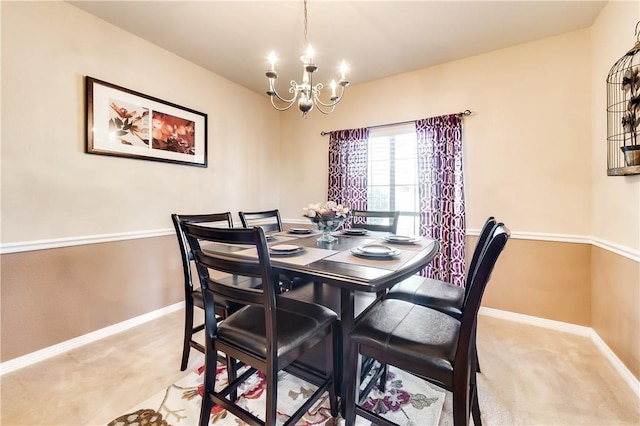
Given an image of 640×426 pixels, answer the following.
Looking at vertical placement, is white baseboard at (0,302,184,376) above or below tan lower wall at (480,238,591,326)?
below

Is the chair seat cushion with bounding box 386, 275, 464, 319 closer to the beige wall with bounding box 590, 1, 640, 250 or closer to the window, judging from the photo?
the beige wall with bounding box 590, 1, 640, 250

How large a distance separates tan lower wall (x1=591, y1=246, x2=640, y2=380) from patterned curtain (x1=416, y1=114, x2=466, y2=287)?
3.26ft

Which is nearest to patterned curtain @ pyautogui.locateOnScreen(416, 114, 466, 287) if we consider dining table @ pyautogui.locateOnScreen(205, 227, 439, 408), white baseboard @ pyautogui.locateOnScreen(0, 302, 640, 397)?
white baseboard @ pyautogui.locateOnScreen(0, 302, 640, 397)

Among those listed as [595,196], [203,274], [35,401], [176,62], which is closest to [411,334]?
[203,274]

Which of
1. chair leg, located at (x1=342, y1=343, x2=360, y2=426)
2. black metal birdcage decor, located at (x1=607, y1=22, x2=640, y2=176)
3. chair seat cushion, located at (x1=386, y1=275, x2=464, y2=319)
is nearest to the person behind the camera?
chair leg, located at (x1=342, y1=343, x2=360, y2=426)

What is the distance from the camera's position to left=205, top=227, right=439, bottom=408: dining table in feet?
3.76

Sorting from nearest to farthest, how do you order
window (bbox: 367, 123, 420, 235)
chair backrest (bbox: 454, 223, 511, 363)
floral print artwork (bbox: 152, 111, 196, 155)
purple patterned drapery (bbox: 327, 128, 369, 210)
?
chair backrest (bbox: 454, 223, 511, 363)
floral print artwork (bbox: 152, 111, 196, 155)
window (bbox: 367, 123, 420, 235)
purple patterned drapery (bbox: 327, 128, 369, 210)

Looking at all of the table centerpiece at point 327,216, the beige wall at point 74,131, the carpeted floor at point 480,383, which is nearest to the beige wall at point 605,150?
the carpeted floor at point 480,383

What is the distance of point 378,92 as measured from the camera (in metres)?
→ 3.42

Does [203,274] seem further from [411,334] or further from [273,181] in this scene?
[273,181]

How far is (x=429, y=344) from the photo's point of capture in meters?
1.13

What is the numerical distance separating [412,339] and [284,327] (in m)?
0.56

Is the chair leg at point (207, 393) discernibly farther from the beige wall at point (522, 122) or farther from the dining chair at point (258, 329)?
the beige wall at point (522, 122)

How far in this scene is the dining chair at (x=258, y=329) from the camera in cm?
110
